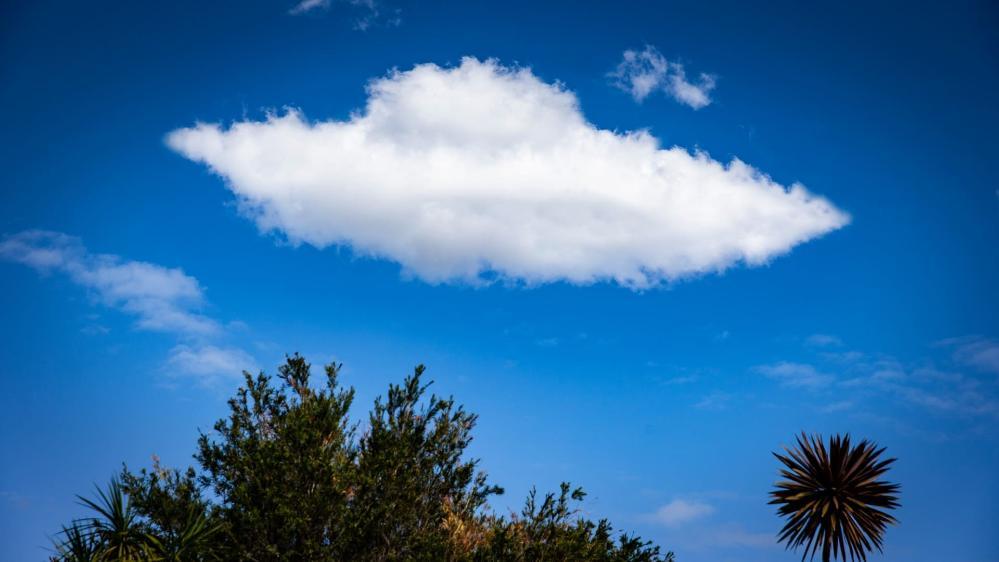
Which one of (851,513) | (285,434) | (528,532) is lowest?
(528,532)

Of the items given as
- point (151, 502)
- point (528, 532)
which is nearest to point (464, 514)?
point (528, 532)

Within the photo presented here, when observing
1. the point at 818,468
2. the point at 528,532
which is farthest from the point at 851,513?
the point at 528,532

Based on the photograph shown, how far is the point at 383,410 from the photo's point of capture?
22.5 meters

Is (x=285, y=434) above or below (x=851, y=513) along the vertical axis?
below

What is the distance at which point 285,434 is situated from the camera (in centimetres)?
1969

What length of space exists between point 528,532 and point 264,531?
24.7 feet

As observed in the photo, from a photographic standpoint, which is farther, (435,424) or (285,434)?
(435,424)

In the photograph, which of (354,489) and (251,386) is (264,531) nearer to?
(354,489)

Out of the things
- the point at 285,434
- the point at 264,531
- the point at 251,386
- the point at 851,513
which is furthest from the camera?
the point at 851,513

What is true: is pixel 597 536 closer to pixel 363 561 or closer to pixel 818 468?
pixel 363 561

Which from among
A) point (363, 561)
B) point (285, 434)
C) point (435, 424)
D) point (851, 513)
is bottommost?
point (363, 561)

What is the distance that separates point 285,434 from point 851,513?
1102 inches

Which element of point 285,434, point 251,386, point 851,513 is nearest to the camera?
point 285,434

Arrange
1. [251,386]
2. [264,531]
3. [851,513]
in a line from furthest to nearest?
[851,513] → [251,386] → [264,531]
